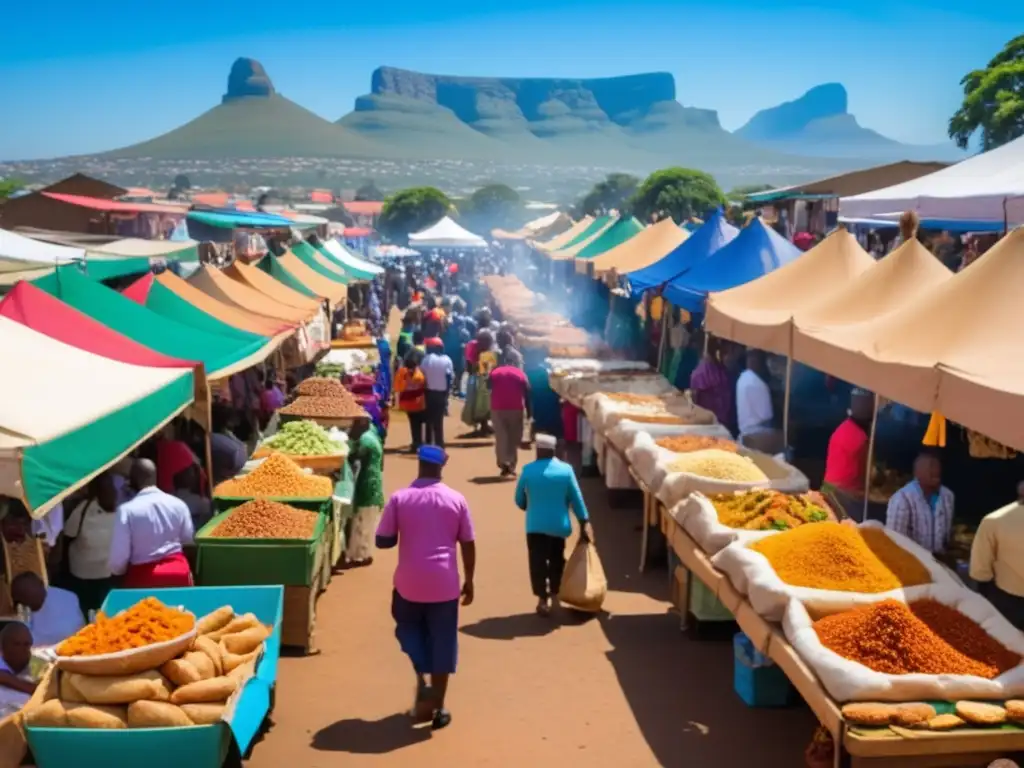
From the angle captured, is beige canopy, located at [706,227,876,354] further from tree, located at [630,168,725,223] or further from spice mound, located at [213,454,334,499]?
tree, located at [630,168,725,223]

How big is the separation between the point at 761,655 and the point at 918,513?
1343 mm

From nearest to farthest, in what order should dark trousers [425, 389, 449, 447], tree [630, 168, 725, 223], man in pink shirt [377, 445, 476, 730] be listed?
man in pink shirt [377, 445, 476, 730]
dark trousers [425, 389, 449, 447]
tree [630, 168, 725, 223]

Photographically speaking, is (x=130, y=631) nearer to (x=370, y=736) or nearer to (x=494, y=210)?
(x=370, y=736)

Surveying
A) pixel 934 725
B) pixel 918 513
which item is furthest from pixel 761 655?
pixel 934 725

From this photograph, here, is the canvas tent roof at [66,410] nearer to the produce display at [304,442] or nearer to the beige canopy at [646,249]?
the produce display at [304,442]

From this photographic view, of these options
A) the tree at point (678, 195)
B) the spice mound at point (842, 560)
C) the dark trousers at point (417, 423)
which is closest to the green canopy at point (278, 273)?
the dark trousers at point (417, 423)

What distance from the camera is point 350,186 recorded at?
173 meters

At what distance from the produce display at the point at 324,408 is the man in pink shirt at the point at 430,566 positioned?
4739mm

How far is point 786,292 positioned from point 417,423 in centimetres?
570

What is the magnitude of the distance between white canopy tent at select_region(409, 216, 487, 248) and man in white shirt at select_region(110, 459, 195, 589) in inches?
974

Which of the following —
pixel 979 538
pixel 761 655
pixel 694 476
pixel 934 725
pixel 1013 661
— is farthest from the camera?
pixel 694 476

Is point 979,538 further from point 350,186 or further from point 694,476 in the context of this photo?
point 350,186

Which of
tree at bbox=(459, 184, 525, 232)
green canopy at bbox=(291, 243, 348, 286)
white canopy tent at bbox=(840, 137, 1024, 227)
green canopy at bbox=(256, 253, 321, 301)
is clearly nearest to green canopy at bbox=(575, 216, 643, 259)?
green canopy at bbox=(291, 243, 348, 286)

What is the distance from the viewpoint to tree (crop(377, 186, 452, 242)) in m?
76.5
